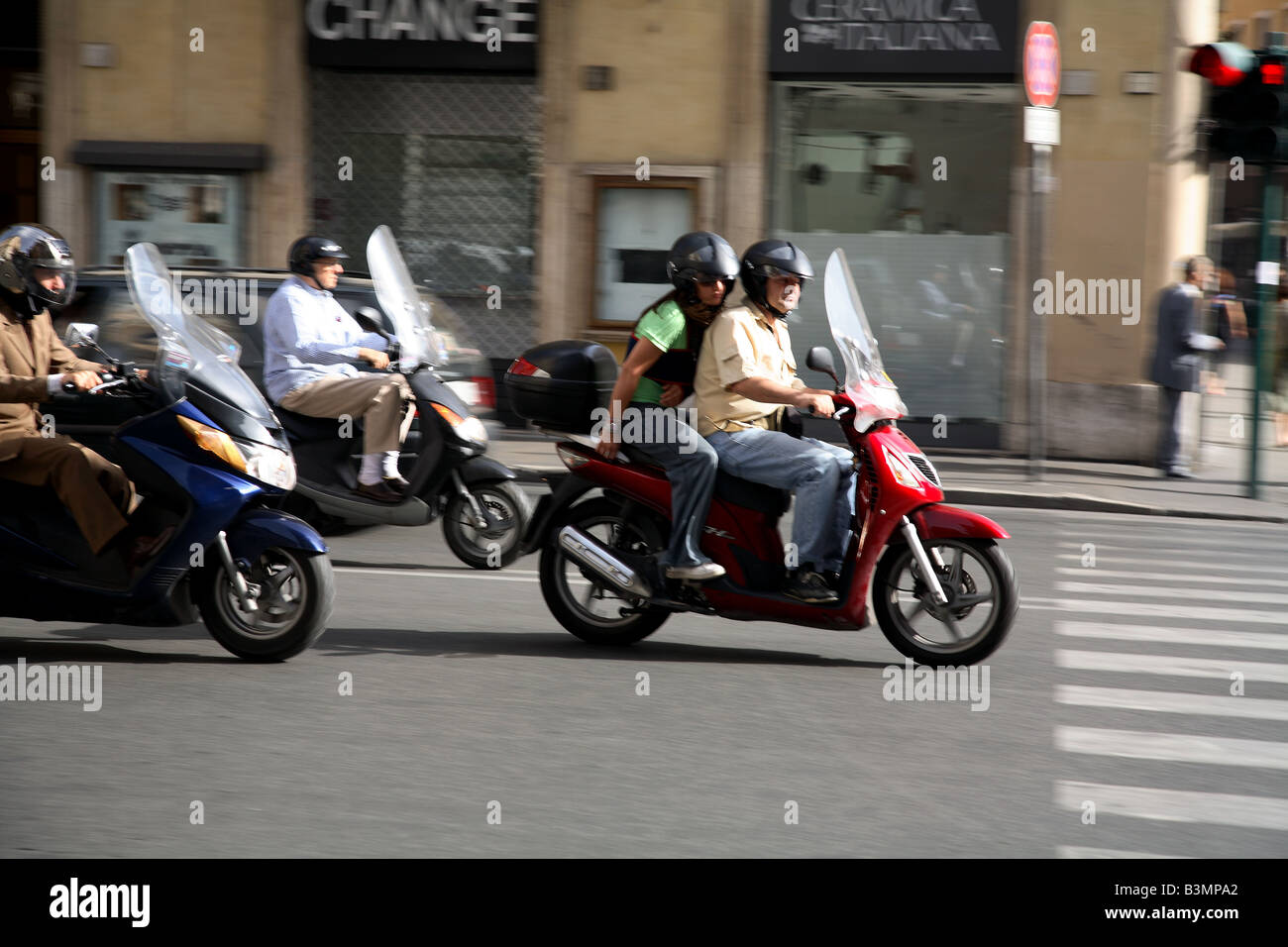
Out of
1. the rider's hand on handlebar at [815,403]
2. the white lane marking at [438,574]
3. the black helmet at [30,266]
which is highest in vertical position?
the black helmet at [30,266]

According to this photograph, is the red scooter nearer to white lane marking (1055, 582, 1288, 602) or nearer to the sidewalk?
white lane marking (1055, 582, 1288, 602)

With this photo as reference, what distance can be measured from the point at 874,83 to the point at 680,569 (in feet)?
33.4

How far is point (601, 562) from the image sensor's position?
669 cm

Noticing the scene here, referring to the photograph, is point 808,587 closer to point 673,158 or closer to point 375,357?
A: point 375,357

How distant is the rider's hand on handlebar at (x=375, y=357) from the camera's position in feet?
29.6

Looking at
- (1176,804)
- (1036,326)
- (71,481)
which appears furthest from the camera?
Answer: (1036,326)

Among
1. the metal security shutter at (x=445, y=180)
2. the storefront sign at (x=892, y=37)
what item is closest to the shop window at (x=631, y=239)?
the metal security shutter at (x=445, y=180)

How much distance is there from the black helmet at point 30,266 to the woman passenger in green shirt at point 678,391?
219cm

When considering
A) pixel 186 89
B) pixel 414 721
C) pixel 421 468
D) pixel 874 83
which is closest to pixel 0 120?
pixel 186 89

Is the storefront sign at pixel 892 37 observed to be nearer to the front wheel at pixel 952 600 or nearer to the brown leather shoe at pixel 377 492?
the brown leather shoe at pixel 377 492

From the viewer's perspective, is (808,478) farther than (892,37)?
No

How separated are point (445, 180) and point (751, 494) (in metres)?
10.7

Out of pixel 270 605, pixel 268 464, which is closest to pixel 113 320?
pixel 268 464

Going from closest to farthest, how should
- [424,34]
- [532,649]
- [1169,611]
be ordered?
[532,649]
[1169,611]
[424,34]
